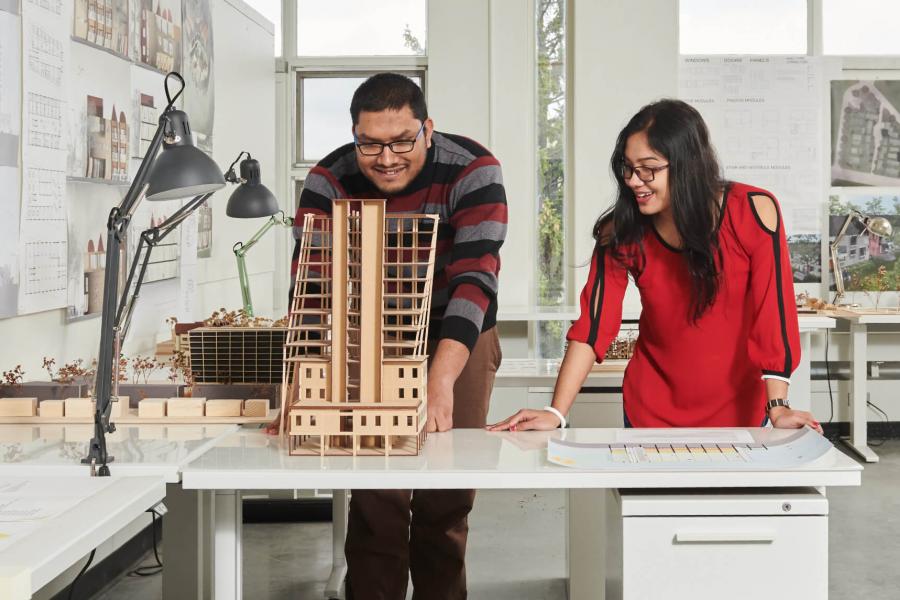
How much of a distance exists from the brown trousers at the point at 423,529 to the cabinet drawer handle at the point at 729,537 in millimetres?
839

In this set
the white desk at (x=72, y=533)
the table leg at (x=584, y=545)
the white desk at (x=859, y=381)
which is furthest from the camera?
the white desk at (x=859, y=381)

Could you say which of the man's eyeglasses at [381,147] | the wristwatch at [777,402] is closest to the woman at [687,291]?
the wristwatch at [777,402]

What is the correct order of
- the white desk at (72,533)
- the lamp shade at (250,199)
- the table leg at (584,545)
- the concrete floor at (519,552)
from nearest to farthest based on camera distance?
the white desk at (72,533), the table leg at (584,545), the lamp shade at (250,199), the concrete floor at (519,552)

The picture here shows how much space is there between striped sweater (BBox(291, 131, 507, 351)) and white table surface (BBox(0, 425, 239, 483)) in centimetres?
41

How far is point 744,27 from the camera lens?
20.9 ft

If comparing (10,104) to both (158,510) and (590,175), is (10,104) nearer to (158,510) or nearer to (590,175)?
(158,510)

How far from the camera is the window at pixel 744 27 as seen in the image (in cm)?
634

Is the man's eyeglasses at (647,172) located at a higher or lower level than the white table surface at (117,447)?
higher

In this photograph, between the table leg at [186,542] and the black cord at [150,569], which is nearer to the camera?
the table leg at [186,542]

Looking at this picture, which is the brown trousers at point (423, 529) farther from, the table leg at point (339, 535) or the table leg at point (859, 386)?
the table leg at point (859, 386)

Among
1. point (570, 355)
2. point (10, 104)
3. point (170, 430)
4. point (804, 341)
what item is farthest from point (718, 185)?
point (804, 341)

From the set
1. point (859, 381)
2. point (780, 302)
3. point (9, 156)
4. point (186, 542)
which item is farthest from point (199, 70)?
point (859, 381)

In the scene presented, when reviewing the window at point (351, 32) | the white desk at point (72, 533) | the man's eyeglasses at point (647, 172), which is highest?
the window at point (351, 32)

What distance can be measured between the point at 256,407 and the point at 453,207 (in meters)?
0.63
